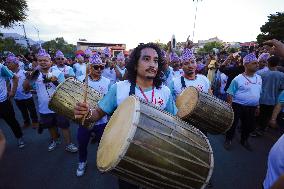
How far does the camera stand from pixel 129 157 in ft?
6.27

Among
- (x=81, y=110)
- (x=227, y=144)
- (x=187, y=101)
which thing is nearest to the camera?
(x=81, y=110)

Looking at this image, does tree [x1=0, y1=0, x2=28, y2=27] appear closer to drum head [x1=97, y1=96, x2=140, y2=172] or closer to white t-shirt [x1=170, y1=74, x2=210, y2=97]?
white t-shirt [x1=170, y1=74, x2=210, y2=97]

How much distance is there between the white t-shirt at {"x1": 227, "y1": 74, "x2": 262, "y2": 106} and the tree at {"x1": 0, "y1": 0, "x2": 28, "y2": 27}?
2749cm

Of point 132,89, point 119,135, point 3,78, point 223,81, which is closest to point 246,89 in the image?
point 223,81

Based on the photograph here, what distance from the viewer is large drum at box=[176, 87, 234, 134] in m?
3.73

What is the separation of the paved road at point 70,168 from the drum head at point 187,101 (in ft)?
4.23

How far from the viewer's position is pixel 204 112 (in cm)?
375

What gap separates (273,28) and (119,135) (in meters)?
49.9

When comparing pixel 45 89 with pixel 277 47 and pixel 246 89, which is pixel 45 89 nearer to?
pixel 246 89

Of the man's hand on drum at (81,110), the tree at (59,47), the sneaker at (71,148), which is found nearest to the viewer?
the man's hand on drum at (81,110)

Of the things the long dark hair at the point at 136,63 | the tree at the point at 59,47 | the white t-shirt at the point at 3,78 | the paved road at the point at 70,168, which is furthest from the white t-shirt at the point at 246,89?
the tree at the point at 59,47

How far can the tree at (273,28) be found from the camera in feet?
144

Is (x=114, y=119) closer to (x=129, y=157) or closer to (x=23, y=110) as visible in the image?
(x=129, y=157)

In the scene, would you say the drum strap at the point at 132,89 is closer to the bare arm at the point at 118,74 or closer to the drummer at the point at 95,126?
the drummer at the point at 95,126
